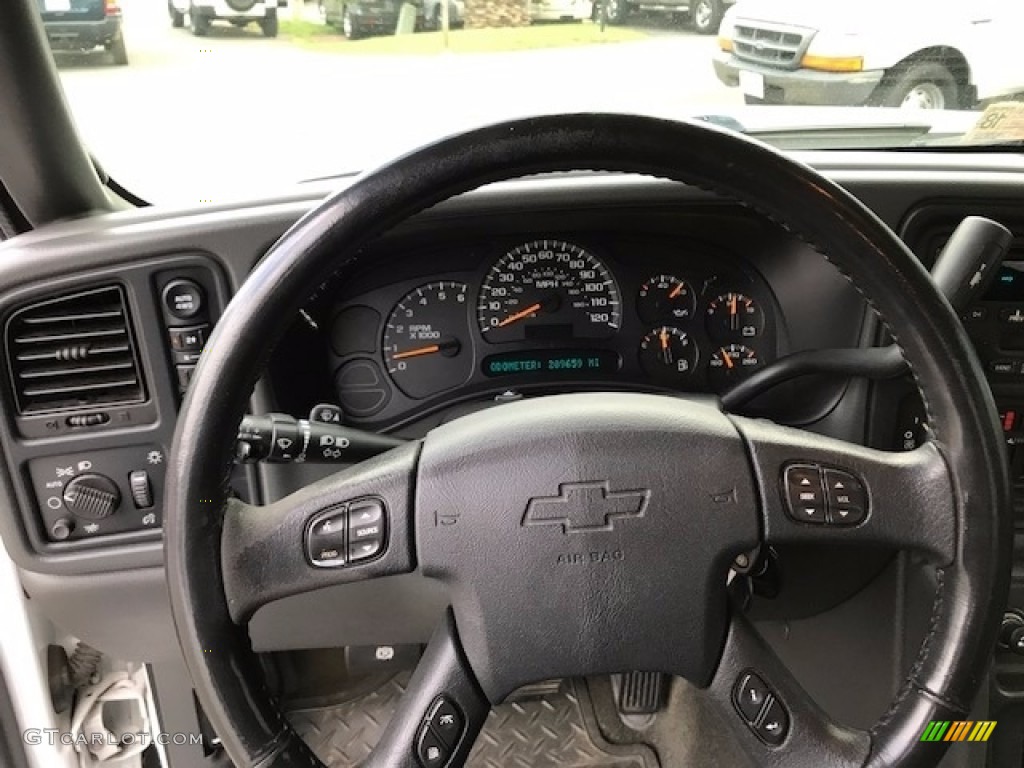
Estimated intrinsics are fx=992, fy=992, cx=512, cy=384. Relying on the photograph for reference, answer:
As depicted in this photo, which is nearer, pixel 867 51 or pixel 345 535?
pixel 345 535

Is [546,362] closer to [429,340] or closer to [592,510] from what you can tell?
[429,340]

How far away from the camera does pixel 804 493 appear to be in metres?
0.94

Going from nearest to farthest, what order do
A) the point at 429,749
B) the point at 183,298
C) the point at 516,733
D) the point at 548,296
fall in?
the point at 429,749, the point at 183,298, the point at 548,296, the point at 516,733

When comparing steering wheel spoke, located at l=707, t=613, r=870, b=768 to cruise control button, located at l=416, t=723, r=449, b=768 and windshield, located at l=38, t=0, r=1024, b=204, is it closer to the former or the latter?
cruise control button, located at l=416, t=723, r=449, b=768

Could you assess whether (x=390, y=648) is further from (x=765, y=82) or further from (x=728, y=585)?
(x=765, y=82)

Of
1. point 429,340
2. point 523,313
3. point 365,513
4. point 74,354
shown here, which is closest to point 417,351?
point 429,340

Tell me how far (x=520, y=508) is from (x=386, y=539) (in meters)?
0.13

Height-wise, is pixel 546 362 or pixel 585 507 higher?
pixel 585 507

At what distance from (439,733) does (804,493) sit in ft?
1.34

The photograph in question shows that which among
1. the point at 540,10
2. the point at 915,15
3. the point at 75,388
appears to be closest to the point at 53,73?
the point at 75,388

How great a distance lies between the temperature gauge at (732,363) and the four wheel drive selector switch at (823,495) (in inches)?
23.7

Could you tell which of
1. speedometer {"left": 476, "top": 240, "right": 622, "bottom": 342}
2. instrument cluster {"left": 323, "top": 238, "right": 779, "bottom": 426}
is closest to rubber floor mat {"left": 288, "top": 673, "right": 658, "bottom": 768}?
instrument cluster {"left": 323, "top": 238, "right": 779, "bottom": 426}

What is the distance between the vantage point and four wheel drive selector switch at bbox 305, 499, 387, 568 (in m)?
0.90

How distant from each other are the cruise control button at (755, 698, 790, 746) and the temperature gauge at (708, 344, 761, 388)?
0.69 metres
